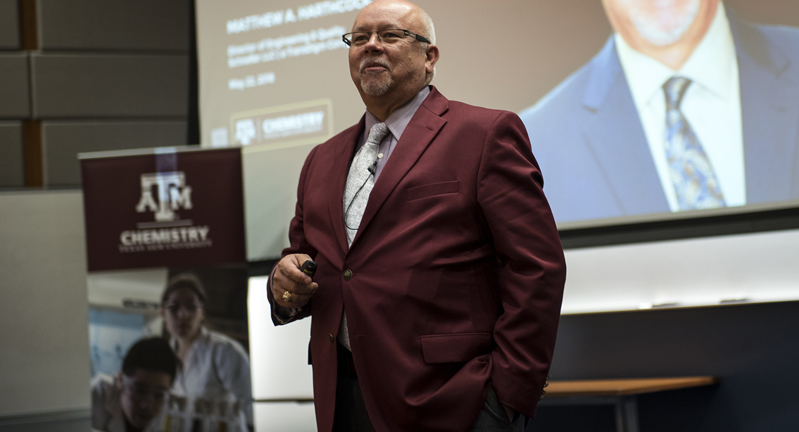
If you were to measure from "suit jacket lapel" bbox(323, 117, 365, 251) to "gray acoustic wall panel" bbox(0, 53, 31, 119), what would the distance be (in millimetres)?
3173

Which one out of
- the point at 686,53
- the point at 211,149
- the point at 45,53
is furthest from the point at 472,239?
the point at 45,53

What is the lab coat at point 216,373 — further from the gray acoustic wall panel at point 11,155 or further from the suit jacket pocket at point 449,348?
the suit jacket pocket at point 449,348

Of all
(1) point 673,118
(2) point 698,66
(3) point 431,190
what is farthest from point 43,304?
(2) point 698,66

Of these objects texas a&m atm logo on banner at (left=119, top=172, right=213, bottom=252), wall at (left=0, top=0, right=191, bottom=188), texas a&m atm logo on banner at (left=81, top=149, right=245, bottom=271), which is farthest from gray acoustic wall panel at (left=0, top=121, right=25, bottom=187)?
texas a&m atm logo on banner at (left=119, top=172, right=213, bottom=252)

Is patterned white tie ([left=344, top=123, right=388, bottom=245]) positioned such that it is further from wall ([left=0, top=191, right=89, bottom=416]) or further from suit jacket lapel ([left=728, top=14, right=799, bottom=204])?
wall ([left=0, top=191, right=89, bottom=416])

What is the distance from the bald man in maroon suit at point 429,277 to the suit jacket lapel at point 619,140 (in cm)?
147

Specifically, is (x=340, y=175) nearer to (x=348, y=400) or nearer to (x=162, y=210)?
(x=348, y=400)

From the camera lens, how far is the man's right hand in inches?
51.3

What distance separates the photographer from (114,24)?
411cm

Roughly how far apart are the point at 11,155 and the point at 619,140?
339 cm

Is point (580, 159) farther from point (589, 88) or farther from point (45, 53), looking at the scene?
point (45, 53)

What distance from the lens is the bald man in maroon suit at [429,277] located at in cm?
124

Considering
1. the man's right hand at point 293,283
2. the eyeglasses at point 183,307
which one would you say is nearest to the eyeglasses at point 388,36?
the man's right hand at point 293,283

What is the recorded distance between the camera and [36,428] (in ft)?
12.3
